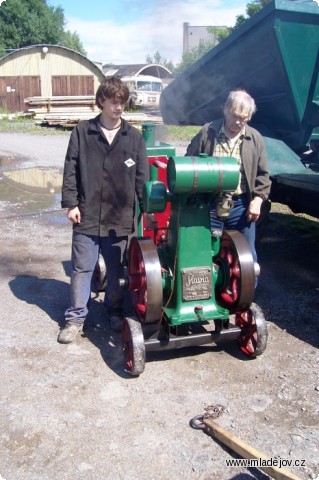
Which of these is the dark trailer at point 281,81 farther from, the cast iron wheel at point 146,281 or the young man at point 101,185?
the cast iron wheel at point 146,281

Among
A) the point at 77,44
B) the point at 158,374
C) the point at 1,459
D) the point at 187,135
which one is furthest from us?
Result: the point at 77,44

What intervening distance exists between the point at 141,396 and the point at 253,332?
2.83 ft

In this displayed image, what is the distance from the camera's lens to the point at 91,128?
3404mm

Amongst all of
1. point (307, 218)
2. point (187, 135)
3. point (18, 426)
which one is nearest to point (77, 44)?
point (187, 135)

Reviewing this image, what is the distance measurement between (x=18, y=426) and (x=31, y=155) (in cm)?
1103

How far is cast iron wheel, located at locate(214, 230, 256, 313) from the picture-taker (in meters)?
3.20

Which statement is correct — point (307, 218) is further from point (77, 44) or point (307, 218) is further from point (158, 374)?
point (77, 44)

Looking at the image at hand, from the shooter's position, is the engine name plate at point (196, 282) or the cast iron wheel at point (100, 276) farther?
the cast iron wheel at point (100, 276)

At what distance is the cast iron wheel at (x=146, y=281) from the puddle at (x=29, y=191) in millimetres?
4106

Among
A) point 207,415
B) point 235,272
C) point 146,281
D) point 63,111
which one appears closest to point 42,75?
point 63,111

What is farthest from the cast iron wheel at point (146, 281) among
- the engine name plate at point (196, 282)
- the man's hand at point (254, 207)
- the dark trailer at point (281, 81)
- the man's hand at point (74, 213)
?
the dark trailer at point (281, 81)

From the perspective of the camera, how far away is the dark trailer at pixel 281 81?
14.6ft

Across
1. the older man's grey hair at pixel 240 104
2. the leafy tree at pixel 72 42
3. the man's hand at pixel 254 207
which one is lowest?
the man's hand at pixel 254 207

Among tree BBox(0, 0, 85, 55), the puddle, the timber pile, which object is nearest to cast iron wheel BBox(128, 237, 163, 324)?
the puddle
